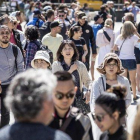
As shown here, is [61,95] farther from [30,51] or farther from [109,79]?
[30,51]

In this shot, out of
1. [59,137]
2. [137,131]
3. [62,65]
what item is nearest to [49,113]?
[59,137]

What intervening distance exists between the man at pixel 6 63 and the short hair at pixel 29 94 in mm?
4432

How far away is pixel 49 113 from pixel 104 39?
880 centimetres

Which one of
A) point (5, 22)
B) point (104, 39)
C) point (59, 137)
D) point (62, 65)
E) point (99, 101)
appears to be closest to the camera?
point (59, 137)

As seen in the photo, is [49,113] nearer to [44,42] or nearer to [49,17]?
[44,42]

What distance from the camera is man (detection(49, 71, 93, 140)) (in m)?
3.81

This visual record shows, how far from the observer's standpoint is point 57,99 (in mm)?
4086

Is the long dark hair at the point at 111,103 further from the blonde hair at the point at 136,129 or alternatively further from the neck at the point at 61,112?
the blonde hair at the point at 136,129

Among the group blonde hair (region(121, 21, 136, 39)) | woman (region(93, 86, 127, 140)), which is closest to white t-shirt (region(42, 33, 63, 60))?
blonde hair (region(121, 21, 136, 39))

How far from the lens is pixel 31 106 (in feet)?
8.80

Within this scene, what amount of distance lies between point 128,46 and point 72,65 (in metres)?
3.48

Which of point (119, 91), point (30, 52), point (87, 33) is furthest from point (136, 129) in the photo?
point (87, 33)

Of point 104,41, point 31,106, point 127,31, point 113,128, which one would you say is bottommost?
point 104,41

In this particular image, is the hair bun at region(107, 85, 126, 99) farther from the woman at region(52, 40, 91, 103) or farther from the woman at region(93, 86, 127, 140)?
the woman at region(52, 40, 91, 103)
